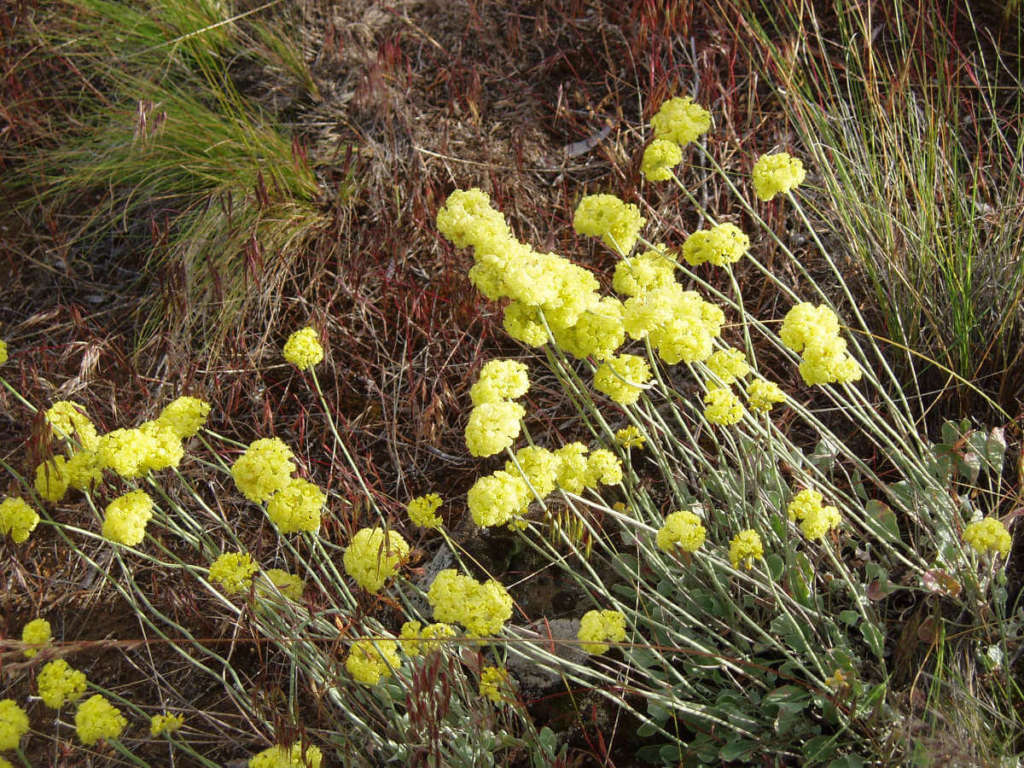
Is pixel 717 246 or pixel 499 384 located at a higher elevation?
pixel 717 246

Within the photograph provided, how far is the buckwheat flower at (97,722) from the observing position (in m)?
1.93

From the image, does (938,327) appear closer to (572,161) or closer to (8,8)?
(572,161)

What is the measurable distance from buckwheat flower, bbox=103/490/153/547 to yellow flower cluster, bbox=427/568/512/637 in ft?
2.31

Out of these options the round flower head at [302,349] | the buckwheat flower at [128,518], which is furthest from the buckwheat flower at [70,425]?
the round flower head at [302,349]

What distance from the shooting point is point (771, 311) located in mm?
3264

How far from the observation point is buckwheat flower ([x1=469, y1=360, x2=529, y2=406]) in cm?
187

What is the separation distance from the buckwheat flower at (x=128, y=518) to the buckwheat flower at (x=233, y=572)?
0.19m

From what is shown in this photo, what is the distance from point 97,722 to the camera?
1.94 meters

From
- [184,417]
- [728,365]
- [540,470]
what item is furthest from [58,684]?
[728,365]

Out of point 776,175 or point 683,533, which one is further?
point 776,175

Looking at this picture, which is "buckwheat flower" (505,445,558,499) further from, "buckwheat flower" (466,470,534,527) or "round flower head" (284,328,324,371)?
"round flower head" (284,328,324,371)

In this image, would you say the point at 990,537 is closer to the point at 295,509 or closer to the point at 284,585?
the point at 295,509

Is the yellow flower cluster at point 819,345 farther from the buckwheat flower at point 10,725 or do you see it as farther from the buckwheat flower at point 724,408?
the buckwheat flower at point 10,725

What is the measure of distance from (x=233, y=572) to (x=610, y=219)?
1.28m
